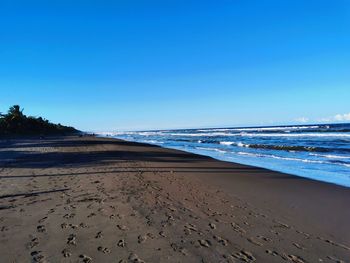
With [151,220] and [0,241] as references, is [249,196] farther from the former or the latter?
[0,241]

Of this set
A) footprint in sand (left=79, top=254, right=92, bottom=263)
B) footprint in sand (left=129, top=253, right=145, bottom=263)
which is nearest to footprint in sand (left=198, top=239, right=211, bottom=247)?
footprint in sand (left=129, top=253, right=145, bottom=263)

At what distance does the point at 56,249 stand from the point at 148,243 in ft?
4.34

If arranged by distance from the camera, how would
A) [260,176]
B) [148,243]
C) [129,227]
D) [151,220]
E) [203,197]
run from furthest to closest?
[260,176] → [203,197] → [151,220] → [129,227] → [148,243]

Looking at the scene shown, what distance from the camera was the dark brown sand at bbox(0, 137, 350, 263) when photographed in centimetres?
460

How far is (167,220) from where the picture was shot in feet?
20.3

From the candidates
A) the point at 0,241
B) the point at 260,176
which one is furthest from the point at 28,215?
the point at 260,176

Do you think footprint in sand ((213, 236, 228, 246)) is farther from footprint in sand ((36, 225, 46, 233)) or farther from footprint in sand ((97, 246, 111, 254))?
footprint in sand ((36, 225, 46, 233))

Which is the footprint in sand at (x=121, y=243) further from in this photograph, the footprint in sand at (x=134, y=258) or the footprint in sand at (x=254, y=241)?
the footprint in sand at (x=254, y=241)

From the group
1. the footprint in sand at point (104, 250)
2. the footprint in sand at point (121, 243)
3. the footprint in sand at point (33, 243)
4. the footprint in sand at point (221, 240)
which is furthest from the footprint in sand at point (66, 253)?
the footprint in sand at point (221, 240)

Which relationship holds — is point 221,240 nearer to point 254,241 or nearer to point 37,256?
point 254,241

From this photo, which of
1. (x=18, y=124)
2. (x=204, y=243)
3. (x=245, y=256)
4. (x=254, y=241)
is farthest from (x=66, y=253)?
(x=18, y=124)

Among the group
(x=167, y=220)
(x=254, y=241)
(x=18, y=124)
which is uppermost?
(x=18, y=124)

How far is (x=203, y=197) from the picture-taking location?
8680 mm

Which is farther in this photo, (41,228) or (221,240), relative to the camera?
(41,228)
